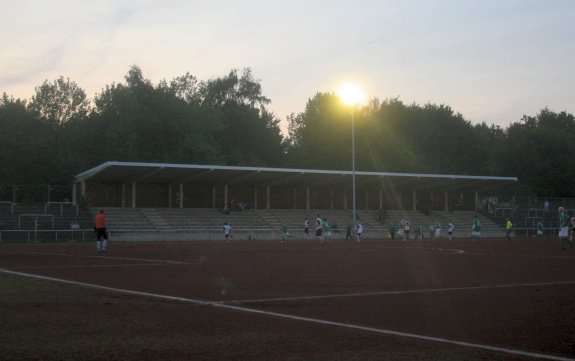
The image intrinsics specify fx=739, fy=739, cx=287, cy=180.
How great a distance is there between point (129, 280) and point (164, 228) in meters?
38.1

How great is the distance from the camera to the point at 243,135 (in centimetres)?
9438

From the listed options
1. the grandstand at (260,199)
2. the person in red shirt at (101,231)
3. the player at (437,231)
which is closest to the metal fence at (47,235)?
the grandstand at (260,199)

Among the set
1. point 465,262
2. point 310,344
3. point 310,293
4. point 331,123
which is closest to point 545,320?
point 310,344

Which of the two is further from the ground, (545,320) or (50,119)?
(50,119)

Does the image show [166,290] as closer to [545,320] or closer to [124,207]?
[545,320]

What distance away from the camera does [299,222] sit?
63875mm

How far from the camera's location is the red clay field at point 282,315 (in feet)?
27.8

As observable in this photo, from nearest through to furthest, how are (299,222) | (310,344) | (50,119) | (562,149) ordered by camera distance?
(310,344) → (299,222) → (50,119) → (562,149)

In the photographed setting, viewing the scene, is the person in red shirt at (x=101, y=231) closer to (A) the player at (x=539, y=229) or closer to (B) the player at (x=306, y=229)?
(B) the player at (x=306, y=229)

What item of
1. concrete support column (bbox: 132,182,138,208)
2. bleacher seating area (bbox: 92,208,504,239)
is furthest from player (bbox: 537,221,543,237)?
concrete support column (bbox: 132,182,138,208)

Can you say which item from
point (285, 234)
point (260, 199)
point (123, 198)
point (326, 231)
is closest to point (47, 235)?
point (123, 198)

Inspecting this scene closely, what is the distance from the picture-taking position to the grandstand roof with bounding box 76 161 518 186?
2115 inches

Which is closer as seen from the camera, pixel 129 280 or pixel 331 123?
pixel 129 280

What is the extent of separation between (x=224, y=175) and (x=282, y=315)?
48.3 meters
